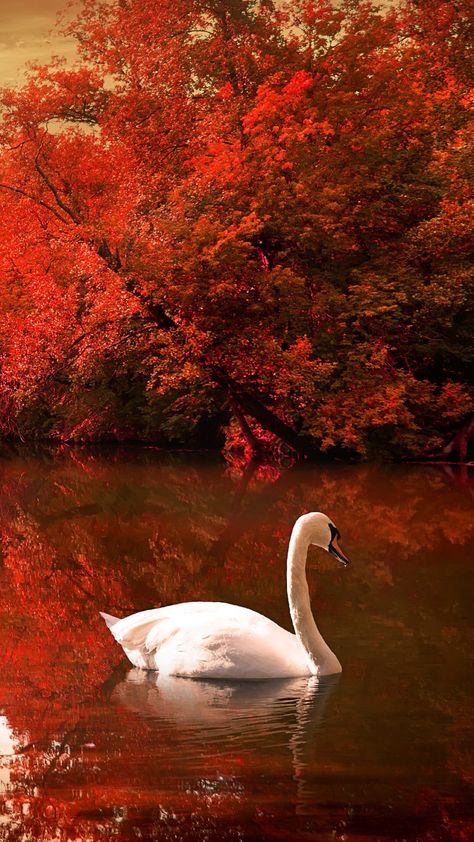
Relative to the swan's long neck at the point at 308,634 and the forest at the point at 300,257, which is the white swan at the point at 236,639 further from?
the forest at the point at 300,257

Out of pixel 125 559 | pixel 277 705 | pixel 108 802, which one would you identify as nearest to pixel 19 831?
pixel 108 802

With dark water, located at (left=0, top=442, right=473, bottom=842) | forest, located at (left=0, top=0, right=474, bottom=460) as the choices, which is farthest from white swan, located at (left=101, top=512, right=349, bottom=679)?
forest, located at (left=0, top=0, right=474, bottom=460)

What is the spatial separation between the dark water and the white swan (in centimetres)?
12

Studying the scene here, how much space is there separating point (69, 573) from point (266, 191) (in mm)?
13088

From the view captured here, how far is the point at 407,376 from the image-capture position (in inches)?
832

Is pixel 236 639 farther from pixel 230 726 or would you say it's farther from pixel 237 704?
pixel 230 726

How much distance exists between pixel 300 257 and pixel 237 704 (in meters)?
17.8

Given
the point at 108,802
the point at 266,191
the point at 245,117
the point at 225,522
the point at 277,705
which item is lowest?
the point at 225,522

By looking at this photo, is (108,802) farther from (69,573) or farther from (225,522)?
(225,522)

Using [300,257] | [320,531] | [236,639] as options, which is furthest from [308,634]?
[300,257]

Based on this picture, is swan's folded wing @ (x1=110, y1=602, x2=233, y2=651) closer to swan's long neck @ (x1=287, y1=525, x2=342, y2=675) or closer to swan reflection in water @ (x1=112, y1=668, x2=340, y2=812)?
swan reflection in water @ (x1=112, y1=668, x2=340, y2=812)

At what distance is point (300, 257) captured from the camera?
74.7 ft

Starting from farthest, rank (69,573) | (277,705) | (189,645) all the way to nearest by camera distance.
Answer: (69,573) < (189,645) < (277,705)

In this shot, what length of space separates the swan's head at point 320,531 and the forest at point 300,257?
13.6 meters
